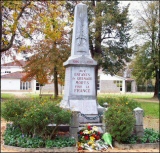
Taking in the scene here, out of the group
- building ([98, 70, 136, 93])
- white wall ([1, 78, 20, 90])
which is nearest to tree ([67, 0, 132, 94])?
building ([98, 70, 136, 93])

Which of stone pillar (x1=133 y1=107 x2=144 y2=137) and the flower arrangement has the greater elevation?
stone pillar (x1=133 y1=107 x2=144 y2=137)

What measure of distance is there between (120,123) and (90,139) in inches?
43.6

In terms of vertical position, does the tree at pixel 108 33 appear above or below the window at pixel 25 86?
above

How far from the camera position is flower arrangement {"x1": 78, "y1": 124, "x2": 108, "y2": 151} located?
868cm

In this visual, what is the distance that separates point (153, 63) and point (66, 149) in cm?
3279

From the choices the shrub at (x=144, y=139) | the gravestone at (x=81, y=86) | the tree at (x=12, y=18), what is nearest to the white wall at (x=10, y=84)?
the tree at (x=12, y=18)

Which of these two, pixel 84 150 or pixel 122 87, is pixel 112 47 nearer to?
pixel 84 150

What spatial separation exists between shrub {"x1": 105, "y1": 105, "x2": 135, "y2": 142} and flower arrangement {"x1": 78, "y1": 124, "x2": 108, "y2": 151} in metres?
0.51

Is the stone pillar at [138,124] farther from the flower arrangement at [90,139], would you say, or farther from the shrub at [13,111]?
the shrub at [13,111]

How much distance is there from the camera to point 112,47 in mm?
29812

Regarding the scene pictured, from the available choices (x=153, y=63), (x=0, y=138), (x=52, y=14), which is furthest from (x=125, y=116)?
(x=153, y=63)

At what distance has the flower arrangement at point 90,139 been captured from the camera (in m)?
8.68

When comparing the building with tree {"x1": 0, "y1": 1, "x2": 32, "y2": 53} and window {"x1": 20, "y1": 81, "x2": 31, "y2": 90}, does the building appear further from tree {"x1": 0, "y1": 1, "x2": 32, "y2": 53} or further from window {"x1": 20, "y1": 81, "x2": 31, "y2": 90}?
tree {"x1": 0, "y1": 1, "x2": 32, "y2": 53}

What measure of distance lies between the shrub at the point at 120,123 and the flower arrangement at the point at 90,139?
1.66ft
